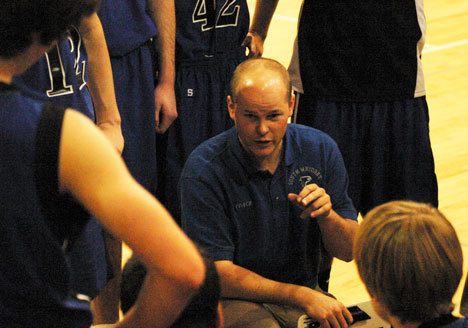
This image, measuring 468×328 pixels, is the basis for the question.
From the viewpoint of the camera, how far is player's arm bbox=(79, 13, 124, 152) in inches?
119

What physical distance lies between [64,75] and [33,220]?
148 centimetres

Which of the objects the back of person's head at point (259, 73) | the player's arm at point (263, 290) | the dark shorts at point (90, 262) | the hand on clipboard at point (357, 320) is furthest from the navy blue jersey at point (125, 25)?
the hand on clipboard at point (357, 320)

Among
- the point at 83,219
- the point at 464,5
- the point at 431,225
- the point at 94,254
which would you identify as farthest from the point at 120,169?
the point at 464,5

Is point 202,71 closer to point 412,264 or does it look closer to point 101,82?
point 101,82

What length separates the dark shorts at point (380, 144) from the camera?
3.68 meters

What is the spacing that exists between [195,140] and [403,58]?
36.3 inches

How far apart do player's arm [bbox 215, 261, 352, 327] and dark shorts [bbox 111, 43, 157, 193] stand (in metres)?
0.83

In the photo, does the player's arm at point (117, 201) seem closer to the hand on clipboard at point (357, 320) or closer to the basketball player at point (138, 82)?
the hand on clipboard at point (357, 320)

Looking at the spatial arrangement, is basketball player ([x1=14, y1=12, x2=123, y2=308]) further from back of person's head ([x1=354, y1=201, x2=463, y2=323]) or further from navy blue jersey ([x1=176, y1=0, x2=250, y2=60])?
back of person's head ([x1=354, y1=201, x2=463, y2=323])

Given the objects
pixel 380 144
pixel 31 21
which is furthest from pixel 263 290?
pixel 31 21

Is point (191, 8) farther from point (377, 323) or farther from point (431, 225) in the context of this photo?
point (431, 225)

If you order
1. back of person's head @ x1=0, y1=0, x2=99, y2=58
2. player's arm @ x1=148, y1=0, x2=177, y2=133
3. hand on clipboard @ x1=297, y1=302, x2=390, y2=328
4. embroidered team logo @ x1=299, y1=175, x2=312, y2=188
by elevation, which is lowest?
hand on clipboard @ x1=297, y1=302, x2=390, y2=328

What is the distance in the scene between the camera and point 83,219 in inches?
64.3

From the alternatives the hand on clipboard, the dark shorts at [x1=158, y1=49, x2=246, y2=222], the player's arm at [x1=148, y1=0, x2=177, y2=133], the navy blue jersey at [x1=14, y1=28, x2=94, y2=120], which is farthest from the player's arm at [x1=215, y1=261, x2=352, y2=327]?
the dark shorts at [x1=158, y1=49, x2=246, y2=222]
